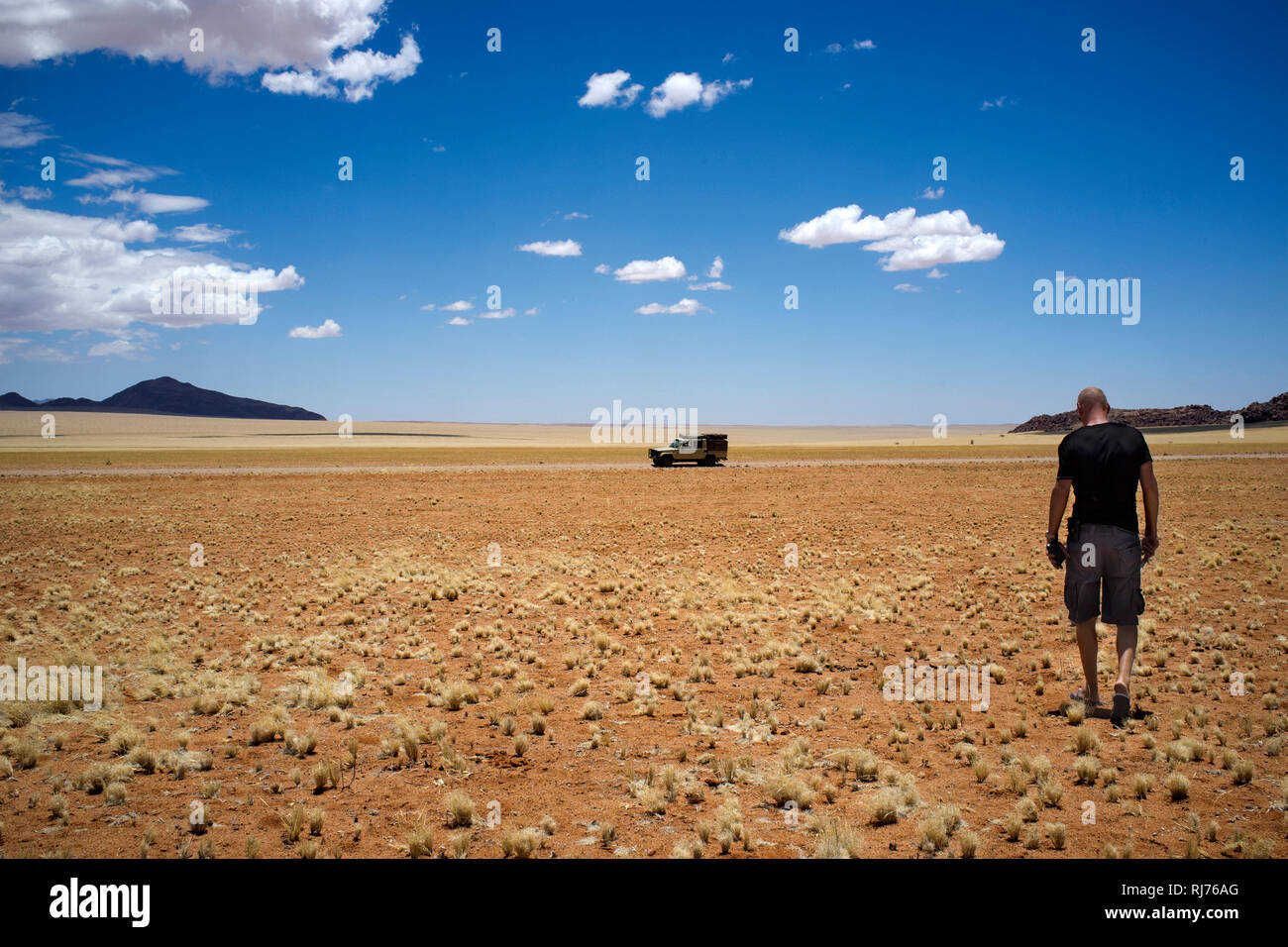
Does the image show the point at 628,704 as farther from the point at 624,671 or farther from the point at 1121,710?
the point at 1121,710

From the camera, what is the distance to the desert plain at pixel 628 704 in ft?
17.2

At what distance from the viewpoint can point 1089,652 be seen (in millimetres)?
6766

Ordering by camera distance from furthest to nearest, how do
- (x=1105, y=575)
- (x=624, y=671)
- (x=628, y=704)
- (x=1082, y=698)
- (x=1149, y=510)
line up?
(x=624, y=671)
(x=628, y=704)
(x=1082, y=698)
(x=1105, y=575)
(x=1149, y=510)

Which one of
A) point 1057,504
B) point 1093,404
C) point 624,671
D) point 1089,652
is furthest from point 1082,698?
point 624,671

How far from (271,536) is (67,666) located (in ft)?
41.7

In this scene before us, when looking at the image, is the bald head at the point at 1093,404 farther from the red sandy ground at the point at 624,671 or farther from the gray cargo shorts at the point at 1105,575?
the red sandy ground at the point at 624,671

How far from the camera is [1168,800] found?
5371mm

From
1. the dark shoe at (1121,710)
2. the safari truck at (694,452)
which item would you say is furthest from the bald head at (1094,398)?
the safari truck at (694,452)

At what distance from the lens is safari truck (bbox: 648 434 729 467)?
181 feet

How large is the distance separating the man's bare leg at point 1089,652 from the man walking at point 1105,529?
11mm

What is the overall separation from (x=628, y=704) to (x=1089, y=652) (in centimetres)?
491

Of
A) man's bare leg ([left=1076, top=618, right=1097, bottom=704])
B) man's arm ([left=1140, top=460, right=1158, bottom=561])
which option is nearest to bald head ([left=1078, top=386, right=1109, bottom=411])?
man's arm ([left=1140, top=460, right=1158, bottom=561])
